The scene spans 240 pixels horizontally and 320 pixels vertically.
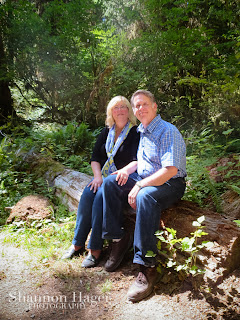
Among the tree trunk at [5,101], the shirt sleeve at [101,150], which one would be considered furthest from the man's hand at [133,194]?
the tree trunk at [5,101]

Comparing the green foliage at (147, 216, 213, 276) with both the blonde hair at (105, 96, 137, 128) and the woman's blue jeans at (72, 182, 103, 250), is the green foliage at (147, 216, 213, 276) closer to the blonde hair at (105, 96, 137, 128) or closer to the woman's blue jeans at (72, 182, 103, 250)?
the woman's blue jeans at (72, 182, 103, 250)

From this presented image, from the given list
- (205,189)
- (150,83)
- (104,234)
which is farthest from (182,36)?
(104,234)

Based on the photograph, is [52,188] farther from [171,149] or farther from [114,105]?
[171,149]

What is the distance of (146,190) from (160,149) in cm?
46

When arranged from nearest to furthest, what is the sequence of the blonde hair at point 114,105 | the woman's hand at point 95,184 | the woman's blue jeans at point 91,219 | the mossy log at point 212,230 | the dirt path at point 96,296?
the dirt path at point 96,296 → the mossy log at point 212,230 → the woman's blue jeans at point 91,219 → the woman's hand at point 95,184 → the blonde hair at point 114,105

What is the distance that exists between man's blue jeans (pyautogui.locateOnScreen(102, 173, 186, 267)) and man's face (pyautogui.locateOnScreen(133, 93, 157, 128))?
0.68 metres

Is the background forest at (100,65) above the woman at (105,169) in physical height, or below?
above

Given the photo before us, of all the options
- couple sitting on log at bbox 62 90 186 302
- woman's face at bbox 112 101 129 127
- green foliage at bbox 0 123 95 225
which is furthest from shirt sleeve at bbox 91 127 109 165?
green foliage at bbox 0 123 95 225

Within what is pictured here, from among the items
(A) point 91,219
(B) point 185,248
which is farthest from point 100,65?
(B) point 185,248

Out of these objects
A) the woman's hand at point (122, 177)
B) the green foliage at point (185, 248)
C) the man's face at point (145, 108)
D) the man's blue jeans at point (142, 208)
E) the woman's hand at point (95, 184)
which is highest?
the man's face at point (145, 108)

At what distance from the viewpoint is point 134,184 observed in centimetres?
Result: 277

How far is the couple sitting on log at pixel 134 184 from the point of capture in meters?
2.38

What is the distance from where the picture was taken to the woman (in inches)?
116

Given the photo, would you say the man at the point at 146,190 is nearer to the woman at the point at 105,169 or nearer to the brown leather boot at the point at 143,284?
the brown leather boot at the point at 143,284
